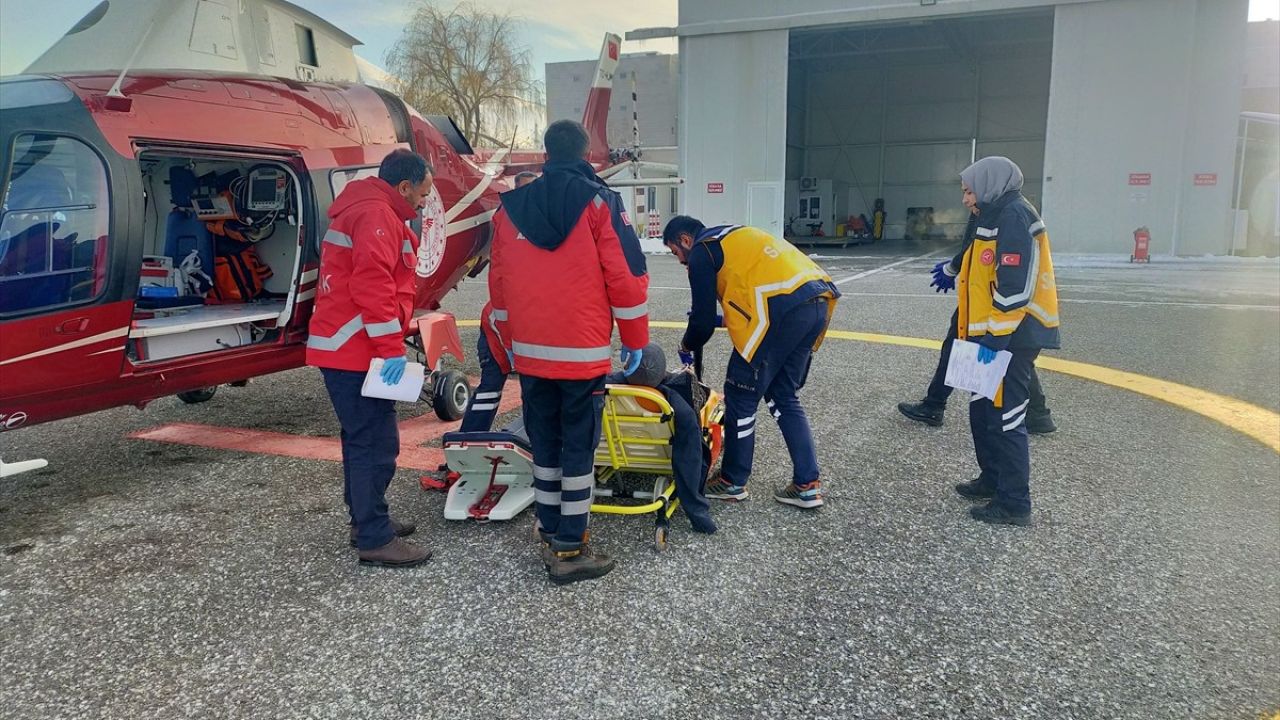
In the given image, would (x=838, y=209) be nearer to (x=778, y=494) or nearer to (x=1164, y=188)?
(x=1164, y=188)

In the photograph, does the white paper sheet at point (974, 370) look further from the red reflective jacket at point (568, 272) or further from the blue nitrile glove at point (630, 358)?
the red reflective jacket at point (568, 272)

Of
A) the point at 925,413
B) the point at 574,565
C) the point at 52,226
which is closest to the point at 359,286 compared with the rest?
the point at 574,565

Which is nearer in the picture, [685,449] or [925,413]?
[685,449]

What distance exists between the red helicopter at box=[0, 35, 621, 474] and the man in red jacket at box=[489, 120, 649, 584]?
2.26 metres

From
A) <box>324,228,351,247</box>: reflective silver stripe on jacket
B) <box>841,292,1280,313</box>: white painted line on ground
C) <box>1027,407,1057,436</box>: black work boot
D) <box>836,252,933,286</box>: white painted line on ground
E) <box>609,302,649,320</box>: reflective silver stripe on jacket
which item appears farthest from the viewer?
<box>836,252,933,286</box>: white painted line on ground

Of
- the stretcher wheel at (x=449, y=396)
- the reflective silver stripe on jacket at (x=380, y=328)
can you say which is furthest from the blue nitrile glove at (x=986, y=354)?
the stretcher wheel at (x=449, y=396)

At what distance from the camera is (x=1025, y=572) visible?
3422 millimetres

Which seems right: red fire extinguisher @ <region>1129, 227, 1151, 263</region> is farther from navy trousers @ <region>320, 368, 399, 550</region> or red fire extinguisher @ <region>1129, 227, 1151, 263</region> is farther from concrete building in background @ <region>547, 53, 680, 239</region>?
navy trousers @ <region>320, 368, 399, 550</region>

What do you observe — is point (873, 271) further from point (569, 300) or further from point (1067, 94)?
point (569, 300)

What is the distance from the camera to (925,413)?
5.66m

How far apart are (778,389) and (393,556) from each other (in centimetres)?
214

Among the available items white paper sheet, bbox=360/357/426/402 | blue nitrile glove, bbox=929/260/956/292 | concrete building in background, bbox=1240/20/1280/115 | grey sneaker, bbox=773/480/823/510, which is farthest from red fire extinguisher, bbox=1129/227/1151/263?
white paper sheet, bbox=360/357/426/402

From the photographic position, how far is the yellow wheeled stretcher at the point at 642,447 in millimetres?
3834

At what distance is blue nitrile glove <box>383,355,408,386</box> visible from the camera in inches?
134
